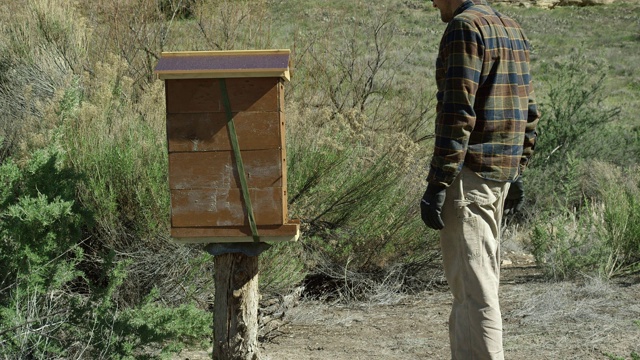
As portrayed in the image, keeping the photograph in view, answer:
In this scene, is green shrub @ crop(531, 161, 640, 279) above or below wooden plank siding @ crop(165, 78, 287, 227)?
below

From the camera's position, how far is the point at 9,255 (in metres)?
4.24

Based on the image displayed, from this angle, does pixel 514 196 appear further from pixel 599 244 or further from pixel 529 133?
pixel 599 244

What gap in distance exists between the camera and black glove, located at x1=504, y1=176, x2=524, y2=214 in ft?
13.4

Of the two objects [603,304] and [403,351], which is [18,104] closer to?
[403,351]

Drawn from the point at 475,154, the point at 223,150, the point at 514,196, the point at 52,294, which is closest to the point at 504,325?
the point at 514,196

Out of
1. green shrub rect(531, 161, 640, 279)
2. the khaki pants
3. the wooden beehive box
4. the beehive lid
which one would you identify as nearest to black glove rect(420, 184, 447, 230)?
the khaki pants

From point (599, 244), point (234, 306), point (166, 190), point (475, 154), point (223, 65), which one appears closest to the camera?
point (223, 65)

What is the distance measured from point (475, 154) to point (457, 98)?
0.29 metres

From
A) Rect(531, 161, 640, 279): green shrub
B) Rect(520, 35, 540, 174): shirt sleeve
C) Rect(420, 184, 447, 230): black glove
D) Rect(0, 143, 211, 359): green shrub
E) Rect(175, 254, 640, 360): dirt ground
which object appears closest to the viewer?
Rect(420, 184, 447, 230): black glove

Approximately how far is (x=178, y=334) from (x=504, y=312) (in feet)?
8.57

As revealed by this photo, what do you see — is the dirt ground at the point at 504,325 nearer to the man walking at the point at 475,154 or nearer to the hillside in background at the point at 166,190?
the hillside in background at the point at 166,190

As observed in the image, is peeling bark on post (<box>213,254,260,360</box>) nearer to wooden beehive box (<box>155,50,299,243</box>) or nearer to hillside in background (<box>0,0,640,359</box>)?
wooden beehive box (<box>155,50,299,243</box>)

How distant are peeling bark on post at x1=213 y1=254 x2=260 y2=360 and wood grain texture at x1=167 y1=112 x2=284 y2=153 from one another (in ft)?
1.83

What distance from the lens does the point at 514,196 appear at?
4148 mm
